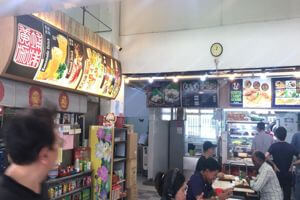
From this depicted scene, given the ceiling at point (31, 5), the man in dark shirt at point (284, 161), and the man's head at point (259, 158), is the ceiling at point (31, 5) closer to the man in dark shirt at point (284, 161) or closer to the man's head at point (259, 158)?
the man's head at point (259, 158)

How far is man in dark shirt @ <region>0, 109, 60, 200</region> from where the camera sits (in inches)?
47.7

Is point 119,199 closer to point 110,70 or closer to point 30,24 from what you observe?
point 110,70

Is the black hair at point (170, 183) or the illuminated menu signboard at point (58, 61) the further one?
the illuminated menu signboard at point (58, 61)

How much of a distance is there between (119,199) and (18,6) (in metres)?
4.35

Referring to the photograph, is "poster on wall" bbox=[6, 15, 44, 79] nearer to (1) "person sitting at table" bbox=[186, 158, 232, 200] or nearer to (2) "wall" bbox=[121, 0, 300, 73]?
(1) "person sitting at table" bbox=[186, 158, 232, 200]

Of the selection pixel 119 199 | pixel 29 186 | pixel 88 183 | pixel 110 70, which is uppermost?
pixel 110 70

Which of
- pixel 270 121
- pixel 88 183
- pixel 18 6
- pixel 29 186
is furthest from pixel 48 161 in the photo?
pixel 270 121

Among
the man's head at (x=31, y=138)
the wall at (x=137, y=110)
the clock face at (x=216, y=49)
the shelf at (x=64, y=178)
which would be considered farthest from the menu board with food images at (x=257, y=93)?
the man's head at (x=31, y=138)

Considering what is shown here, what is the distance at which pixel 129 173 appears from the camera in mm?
6367

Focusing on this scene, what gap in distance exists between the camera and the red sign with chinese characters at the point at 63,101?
196 inches

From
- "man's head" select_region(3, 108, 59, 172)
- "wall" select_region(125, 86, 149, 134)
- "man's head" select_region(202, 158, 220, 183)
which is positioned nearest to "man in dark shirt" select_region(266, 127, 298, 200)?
"man's head" select_region(202, 158, 220, 183)

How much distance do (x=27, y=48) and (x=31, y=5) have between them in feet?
2.52

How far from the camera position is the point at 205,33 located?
20.4 ft

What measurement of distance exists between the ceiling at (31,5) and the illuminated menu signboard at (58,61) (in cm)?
38
